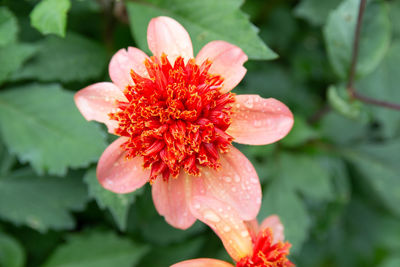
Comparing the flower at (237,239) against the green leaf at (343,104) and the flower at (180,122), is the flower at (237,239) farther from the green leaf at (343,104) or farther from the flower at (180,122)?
the green leaf at (343,104)

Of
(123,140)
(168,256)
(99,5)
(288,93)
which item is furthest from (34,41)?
(288,93)

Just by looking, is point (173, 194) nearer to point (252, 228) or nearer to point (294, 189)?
point (252, 228)

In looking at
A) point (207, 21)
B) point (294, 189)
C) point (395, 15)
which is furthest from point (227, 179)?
point (395, 15)

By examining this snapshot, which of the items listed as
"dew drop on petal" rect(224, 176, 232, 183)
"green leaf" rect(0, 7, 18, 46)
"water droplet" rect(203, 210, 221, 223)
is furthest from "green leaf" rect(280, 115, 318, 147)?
"green leaf" rect(0, 7, 18, 46)

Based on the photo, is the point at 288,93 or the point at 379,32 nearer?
the point at 379,32

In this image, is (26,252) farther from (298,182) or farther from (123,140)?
(298,182)
